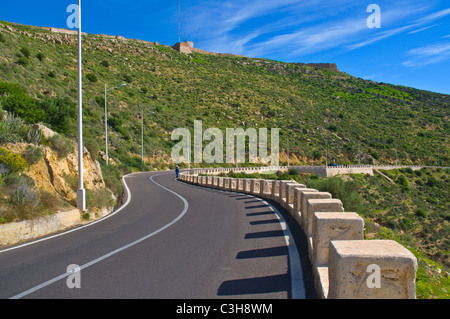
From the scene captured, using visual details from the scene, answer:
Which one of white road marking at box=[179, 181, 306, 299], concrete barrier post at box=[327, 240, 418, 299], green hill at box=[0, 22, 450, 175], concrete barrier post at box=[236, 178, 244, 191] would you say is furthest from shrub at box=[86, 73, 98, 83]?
concrete barrier post at box=[327, 240, 418, 299]

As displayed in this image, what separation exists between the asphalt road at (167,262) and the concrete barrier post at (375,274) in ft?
4.50

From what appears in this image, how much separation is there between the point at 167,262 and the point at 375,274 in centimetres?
397

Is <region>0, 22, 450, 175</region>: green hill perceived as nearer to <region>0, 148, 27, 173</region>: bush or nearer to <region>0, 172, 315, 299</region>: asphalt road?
<region>0, 148, 27, 173</region>: bush

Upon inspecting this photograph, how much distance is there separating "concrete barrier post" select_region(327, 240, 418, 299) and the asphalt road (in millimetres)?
1373

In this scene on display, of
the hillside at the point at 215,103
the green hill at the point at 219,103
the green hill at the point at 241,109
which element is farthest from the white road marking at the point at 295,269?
the green hill at the point at 219,103

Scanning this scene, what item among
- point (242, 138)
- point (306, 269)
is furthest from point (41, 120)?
point (242, 138)

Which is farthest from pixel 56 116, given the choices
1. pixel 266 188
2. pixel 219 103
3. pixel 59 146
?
pixel 219 103

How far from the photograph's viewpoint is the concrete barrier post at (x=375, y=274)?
136 inches

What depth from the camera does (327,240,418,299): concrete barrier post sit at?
11.3 ft

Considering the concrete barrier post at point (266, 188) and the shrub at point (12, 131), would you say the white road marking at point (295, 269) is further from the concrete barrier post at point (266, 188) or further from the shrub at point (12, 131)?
the shrub at point (12, 131)

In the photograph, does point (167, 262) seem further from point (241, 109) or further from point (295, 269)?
point (241, 109)

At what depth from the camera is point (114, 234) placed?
9609mm

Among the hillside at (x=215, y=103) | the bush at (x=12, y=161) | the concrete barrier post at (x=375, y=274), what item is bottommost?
the concrete barrier post at (x=375, y=274)
